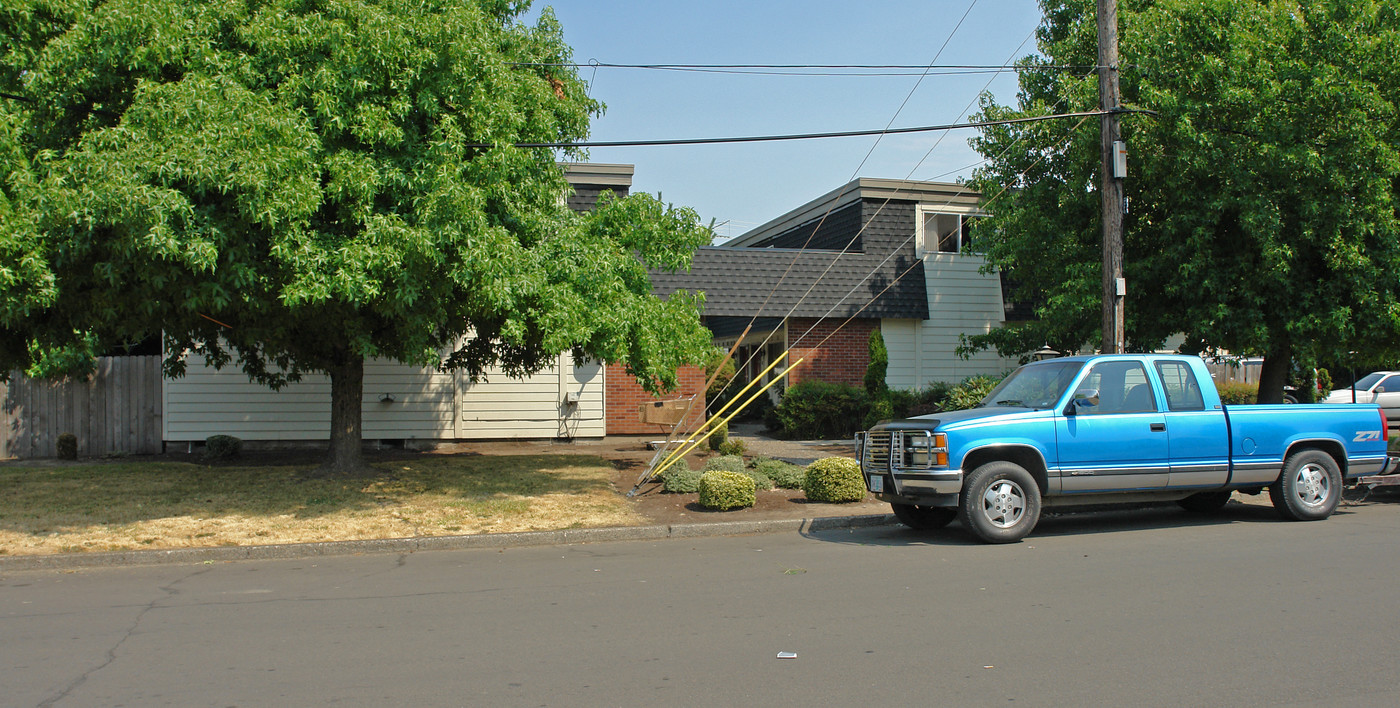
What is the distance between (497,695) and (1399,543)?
859cm

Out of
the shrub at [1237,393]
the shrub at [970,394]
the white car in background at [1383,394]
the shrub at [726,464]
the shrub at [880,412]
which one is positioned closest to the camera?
the shrub at [726,464]

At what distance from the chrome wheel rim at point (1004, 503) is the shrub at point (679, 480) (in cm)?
403

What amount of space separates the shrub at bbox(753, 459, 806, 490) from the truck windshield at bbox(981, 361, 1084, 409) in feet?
9.62

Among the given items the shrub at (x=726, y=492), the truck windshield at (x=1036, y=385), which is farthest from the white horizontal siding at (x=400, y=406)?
the truck windshield at (x=1036, y=385)

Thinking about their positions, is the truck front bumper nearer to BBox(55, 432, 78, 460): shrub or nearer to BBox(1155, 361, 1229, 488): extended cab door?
BBox(1155, 361, 1229, 488): extended cab door

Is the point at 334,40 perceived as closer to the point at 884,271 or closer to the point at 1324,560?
the point at 1324,560

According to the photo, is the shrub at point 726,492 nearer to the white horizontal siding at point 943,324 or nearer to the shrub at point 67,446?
the white horizontal siding at point 943,324

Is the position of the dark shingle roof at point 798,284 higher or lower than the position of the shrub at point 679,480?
higher

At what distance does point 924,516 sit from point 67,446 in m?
14.5

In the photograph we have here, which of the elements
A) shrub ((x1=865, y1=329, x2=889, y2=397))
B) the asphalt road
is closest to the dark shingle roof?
shrub ((x1=865, y1=329, x2=889, y2=397))

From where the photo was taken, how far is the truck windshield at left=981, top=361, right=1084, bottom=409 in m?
9.32

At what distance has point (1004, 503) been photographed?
8.84 metres

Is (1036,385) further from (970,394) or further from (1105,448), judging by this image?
(970,394)

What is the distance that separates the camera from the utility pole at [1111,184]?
11.8 meters
